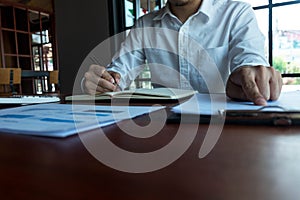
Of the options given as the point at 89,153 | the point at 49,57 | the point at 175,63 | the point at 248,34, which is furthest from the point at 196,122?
the point at 49,57

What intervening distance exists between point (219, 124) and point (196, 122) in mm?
30

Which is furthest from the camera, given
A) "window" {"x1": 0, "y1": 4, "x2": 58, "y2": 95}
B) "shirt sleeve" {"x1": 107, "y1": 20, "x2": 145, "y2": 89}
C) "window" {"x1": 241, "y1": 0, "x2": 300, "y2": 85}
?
"window" {"x1": 0, "y1": 4, "x2": 58, "y2": 95}

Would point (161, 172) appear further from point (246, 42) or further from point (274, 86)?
point (246, 42)

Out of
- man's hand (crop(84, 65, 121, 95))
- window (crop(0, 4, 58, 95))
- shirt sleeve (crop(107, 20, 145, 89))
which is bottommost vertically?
man's hand (crop(84, 65, 121, 95))

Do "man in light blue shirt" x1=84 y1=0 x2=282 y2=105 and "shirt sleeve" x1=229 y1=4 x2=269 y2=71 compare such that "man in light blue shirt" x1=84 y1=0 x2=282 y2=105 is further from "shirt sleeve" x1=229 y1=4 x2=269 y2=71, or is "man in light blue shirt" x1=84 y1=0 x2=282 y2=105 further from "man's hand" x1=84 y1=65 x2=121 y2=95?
"man's hand" x1=84 y1=65 x2=121 y2=95

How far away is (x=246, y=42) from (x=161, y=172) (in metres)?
0.78

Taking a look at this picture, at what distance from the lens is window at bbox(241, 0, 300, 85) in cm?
160

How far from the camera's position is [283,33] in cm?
163

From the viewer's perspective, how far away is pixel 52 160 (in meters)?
0.21

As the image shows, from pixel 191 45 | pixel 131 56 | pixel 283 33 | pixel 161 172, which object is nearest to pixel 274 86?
pixel 161 172

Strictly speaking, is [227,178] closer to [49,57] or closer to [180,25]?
[180,25]

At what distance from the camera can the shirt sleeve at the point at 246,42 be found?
763mm

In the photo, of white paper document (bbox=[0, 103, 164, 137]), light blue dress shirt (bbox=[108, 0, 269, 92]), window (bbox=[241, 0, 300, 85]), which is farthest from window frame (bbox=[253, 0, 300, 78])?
white paper document (bbox=[0, 103, 164, 137])

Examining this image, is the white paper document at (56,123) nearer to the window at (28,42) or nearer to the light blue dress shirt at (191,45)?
the light blue dress shirt at (191,45)
